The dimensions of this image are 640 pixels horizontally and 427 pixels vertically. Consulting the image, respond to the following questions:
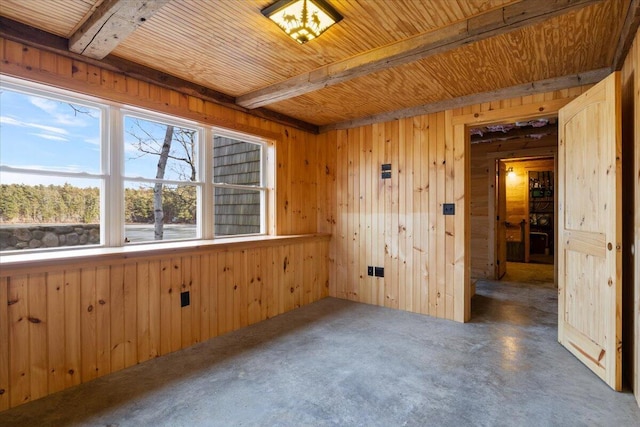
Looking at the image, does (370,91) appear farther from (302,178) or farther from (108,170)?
(108,170)

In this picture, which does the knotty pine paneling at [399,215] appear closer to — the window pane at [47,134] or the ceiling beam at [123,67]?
the ceiling beam at [123,67]

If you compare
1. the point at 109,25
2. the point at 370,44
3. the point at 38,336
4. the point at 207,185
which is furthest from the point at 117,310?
the point at 370,44

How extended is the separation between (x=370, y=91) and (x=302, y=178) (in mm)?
1530

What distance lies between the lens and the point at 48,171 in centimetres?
226

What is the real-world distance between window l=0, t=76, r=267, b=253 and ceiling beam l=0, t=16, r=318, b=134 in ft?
0.90

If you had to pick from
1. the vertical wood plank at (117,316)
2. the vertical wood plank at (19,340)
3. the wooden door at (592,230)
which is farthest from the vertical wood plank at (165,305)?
the wooden door at (592,230)

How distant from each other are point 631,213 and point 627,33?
1.19m

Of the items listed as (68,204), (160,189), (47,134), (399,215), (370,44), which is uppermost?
(370,44)

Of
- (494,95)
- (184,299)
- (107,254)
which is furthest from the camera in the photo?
(494,95)

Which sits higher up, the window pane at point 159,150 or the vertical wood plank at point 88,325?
the window pane at point 159,150

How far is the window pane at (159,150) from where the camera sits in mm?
2744

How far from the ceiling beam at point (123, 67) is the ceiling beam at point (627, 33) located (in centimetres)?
309

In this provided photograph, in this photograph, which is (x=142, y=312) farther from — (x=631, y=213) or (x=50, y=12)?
(x=631, y=213)

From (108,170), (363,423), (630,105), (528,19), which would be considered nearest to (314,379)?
(363,423)
